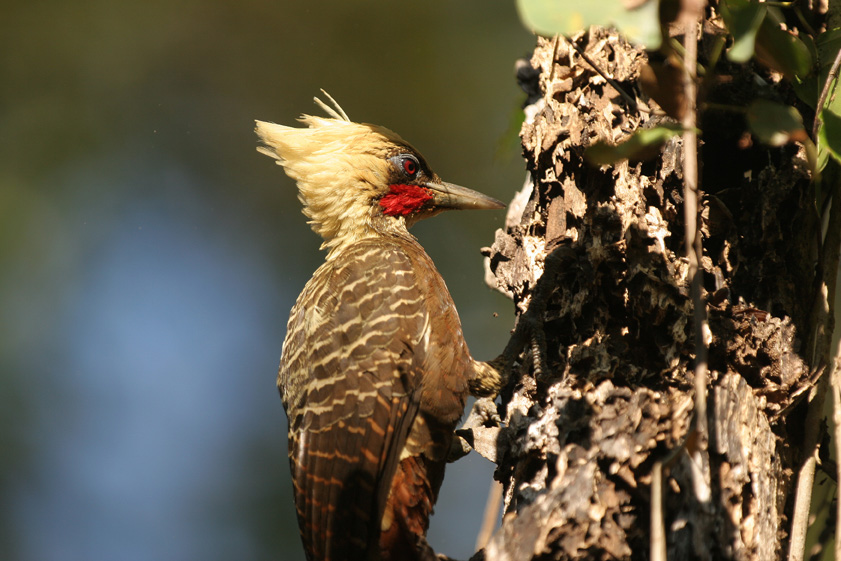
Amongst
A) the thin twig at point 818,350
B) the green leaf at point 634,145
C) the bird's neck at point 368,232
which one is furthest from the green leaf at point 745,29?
the bird's neck at point 368,232

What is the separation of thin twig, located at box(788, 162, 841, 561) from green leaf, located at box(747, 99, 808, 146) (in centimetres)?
89

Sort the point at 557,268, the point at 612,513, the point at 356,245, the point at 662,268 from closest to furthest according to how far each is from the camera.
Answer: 1. the point at 612,513
2. the point at 662,268
3. the point at 557,268
4. the point at 356,245

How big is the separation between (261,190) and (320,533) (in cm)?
531

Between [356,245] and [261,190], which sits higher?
[261,190]

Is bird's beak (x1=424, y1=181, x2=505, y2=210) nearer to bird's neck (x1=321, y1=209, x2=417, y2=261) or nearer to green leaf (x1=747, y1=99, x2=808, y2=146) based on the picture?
bird's neck (x1=321, y1=209, x2=417, y2=261)

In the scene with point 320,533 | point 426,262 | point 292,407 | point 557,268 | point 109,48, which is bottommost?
point 320,533

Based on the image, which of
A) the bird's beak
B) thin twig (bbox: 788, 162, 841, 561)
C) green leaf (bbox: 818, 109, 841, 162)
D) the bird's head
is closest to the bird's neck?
the bird's head

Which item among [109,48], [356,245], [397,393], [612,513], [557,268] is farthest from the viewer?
[109,48]

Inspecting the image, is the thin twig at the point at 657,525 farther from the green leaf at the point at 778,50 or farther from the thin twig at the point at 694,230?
the green leaf at the point at 778,50

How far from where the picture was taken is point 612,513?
2.32 m

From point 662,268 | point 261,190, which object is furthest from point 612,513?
point 261,190

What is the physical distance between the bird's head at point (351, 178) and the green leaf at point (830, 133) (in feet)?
6.38

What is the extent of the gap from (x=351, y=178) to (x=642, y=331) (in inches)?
76.5

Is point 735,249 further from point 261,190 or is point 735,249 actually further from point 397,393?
point 261,190
